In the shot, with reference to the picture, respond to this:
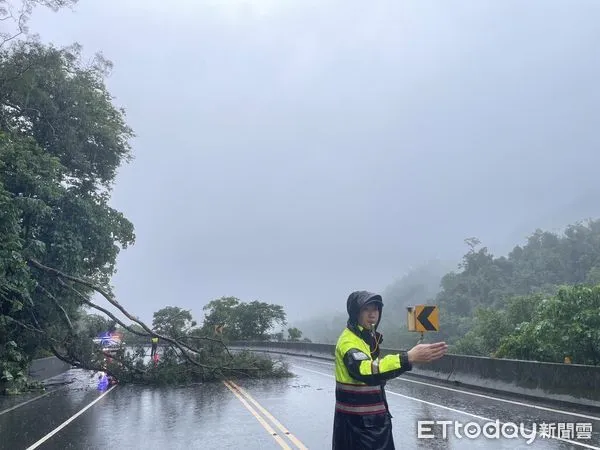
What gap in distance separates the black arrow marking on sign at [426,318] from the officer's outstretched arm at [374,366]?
10673 millimetres

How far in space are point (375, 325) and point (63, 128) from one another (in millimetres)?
20298

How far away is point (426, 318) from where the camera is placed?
1400 cm

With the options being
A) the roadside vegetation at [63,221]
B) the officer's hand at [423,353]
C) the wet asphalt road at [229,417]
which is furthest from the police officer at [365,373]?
the roadside vegetation at [63,221]

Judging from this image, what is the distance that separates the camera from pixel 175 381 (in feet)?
63.1

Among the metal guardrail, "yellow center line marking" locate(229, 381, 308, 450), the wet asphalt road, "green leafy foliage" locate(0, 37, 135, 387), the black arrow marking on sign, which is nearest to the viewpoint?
"yellow center line marking" locate(229, 381, 308, 450)

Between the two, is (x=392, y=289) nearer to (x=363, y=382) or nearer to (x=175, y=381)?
(x=175, y=381)

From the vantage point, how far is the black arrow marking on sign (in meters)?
13.9

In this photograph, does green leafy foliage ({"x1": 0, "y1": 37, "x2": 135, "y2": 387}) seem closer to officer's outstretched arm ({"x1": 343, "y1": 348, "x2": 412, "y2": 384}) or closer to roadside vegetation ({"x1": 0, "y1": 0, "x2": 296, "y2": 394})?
roadside vegetation ({"x1": 0, "y1": 0, "x2": 296, "y2": 394})

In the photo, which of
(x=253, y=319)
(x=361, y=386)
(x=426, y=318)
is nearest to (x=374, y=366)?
(x=361, y=386)

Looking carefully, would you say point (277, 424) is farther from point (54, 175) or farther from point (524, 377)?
point (54, 175)

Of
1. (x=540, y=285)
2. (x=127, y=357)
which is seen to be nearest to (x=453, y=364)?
(x=127, y=357)

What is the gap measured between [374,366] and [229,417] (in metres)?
8.96

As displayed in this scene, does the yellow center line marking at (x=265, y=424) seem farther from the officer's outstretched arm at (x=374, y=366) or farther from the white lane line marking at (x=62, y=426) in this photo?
the officer's outstretched arm at (x=374, y=366)

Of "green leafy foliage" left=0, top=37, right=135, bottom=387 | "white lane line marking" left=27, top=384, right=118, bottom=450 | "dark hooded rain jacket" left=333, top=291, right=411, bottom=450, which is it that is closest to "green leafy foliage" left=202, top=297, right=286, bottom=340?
"green leafy foliage" left=0, top=37, right=135, bottom=387
